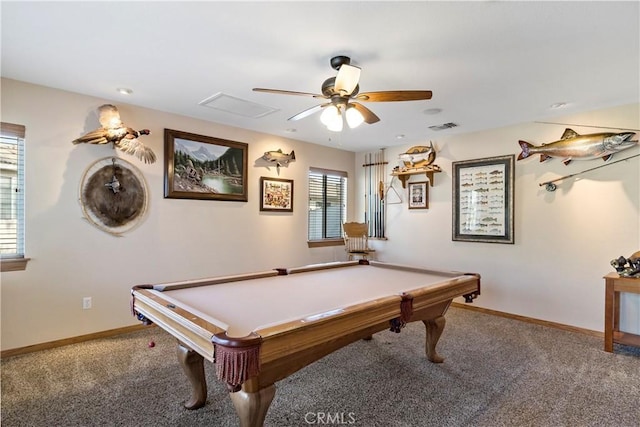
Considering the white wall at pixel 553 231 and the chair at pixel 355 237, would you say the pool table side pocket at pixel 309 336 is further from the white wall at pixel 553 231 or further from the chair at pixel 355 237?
the chair at pixel 355 237

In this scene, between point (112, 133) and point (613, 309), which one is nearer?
point (613, 309)

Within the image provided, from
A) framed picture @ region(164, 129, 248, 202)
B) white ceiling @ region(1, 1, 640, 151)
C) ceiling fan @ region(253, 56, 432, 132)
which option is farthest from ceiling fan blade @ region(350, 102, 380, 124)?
framed picture @ region(164, 129, 248, 202)

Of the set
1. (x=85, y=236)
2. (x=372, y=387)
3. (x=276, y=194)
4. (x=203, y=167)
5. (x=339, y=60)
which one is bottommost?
(x=372, y=387)

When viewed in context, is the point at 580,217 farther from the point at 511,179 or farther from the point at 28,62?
the point at 28,62

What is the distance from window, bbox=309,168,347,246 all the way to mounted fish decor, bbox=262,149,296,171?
53cm

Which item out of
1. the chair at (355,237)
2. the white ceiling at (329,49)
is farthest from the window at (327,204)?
the white ceiling at (329,49)

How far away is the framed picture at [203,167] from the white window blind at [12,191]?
1238mm

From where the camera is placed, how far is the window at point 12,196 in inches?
116

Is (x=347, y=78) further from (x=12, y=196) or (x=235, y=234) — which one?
(x=12, y=196)

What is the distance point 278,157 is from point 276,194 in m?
0.53

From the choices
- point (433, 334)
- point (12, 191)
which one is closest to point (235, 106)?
point (12, 191)

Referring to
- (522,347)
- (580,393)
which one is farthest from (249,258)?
(580,393)

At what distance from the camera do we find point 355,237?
5.43m

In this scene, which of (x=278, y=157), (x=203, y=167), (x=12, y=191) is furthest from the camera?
(x=278, y=157)
